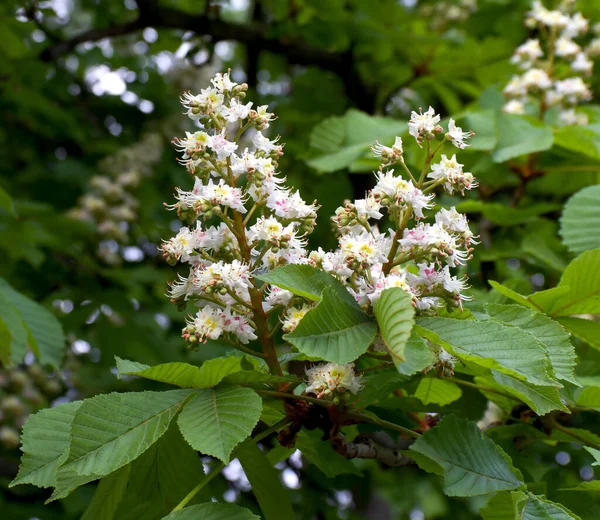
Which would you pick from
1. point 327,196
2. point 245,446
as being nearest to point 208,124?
point 245,446

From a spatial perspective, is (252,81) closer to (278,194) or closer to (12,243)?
(12,243)

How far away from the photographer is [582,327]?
6.19 ft

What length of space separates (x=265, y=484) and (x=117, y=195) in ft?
10.8

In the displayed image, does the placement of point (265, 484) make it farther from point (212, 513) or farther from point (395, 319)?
point (395, 319)

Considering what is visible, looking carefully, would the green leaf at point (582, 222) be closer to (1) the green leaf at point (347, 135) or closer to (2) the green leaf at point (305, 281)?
(1) the green leaf at point (347, 135)

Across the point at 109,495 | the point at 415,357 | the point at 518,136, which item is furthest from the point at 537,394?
the point at 518,136

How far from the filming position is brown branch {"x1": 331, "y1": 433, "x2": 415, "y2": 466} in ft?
5.52

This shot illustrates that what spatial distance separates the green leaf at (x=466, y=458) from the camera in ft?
4.77

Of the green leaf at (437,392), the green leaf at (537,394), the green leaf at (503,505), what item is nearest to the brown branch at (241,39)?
the green leaf at (437,392)

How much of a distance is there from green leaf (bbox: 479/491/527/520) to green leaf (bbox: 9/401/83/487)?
0.84 m

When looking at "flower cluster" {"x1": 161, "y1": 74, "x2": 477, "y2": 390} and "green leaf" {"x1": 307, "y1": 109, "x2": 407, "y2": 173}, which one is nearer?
"flower cluster" {"x1": 161, "y1": 74, "x2": 477, "y2": 390}

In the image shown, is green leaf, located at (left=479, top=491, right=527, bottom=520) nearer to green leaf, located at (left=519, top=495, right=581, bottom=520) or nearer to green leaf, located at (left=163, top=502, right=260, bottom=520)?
green leaf, located at (left=519, top=495, right=581, bottom=520)

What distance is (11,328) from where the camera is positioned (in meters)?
2.19

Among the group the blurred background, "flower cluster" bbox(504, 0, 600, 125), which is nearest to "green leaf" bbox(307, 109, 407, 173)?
the blurred background
